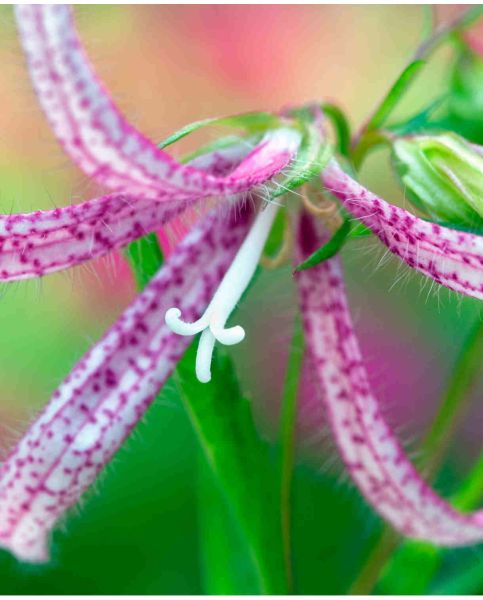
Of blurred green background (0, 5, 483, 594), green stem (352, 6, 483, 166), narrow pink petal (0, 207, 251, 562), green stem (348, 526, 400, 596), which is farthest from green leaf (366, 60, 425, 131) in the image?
green stem (348, 526, 400, 596)

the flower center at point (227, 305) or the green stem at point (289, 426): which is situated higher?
the flower center at point (227, 305)

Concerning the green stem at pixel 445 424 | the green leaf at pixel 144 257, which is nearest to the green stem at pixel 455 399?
the green stem at pixel 445 424

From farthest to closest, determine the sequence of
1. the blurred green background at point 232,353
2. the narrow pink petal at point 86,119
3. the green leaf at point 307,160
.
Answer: the blurred green background at point 232,353 < the green leaf at point 307,160 < the narrow pink petal at point 86,119

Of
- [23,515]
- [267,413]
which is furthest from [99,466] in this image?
[267,413]

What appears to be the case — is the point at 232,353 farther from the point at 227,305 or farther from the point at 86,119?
the point at 86,119

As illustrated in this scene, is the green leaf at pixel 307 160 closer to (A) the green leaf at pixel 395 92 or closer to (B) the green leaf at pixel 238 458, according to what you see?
(A) the green leaf at pixel 395 92

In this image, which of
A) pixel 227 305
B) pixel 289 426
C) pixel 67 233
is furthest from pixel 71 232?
pixel 289 426
